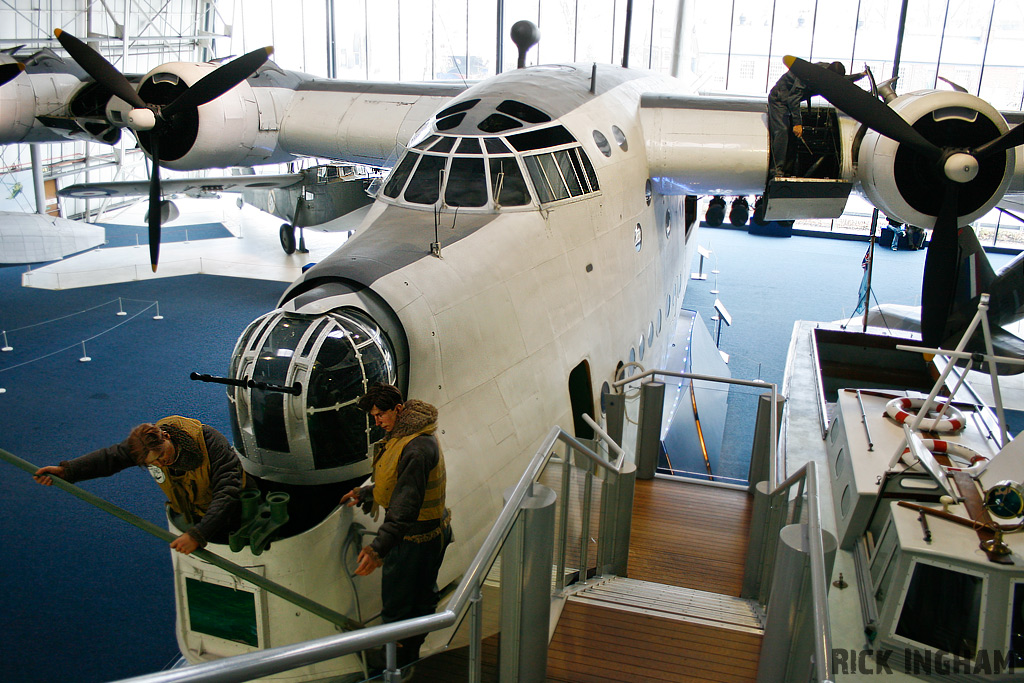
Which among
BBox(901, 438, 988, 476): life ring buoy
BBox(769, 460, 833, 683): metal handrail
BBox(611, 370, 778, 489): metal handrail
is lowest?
BBox(901, 438, 988, 476): life ring buoy

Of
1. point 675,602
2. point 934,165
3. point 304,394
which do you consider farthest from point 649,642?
point 934,165

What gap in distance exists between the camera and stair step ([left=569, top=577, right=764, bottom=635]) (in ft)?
17.2

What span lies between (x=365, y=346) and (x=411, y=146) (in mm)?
3265

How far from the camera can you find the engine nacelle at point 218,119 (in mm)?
11094

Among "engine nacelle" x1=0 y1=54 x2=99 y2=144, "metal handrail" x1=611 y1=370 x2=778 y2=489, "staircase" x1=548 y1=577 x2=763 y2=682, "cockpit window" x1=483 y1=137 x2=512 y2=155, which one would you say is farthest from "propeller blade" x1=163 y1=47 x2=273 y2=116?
"staircase" x1=548 y1=577 x2=763 y2=682

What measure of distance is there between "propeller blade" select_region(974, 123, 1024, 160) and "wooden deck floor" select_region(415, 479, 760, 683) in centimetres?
445

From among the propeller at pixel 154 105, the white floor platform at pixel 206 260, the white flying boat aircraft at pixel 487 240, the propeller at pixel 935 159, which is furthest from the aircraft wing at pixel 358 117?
the propeller at pixel 935 159

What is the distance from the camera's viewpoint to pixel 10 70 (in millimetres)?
11336

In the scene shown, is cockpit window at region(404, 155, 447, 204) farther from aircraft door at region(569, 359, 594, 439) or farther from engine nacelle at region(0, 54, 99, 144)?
engine nacelle at region(0, 54, 99, 144)

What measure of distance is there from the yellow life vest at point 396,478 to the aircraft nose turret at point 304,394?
38 centimetres

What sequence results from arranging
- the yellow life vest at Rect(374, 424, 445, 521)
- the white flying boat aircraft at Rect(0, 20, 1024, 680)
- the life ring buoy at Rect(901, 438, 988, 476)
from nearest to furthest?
the yellow life vest at Rect(374, 424, 445, 521) → the white flying boat aircraft at Rect(0, 20, 1024, 680) → the life ring buoy at Rect(901, 438, 988, 476)

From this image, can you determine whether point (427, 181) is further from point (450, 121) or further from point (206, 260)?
point (206, 260)

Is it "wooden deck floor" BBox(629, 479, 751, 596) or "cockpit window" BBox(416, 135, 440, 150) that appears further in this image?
"cockpit window" BBox(416, 135, 440, 150)

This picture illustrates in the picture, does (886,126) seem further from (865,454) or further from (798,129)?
(865,454)
